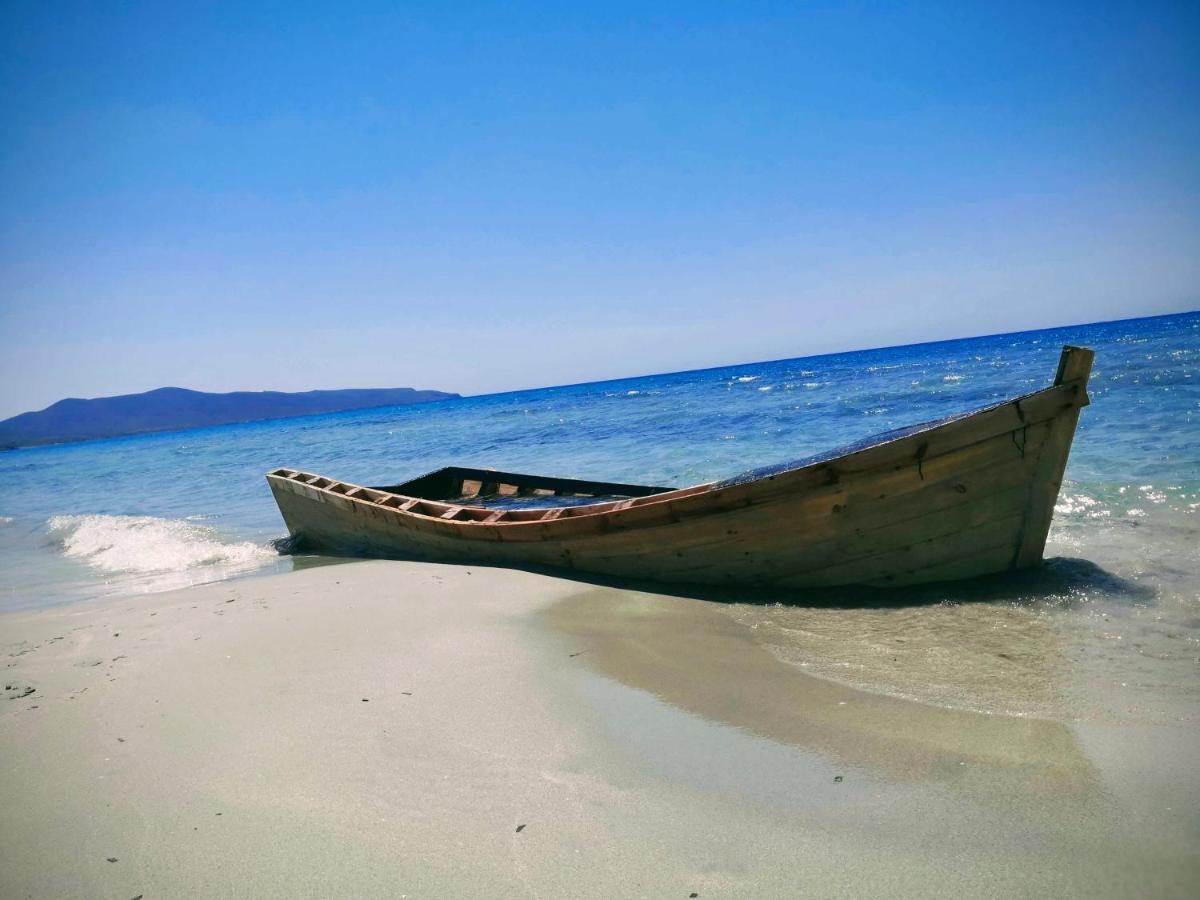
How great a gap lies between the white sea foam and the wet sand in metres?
4.38

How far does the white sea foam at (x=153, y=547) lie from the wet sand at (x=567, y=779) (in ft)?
14.4

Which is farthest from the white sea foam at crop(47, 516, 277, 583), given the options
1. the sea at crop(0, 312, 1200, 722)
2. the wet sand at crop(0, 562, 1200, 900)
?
the wet sand at crop(0, 562, 1200, 900)

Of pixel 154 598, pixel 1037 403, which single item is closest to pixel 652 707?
pixel 1037 403

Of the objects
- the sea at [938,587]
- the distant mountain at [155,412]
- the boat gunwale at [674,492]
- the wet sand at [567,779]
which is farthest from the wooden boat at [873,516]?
the distant mountain at [155,412]

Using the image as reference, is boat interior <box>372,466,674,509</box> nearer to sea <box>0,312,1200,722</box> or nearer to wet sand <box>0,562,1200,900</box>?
sea <box>0,312,1200,722</box>

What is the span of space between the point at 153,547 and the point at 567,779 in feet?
32.5

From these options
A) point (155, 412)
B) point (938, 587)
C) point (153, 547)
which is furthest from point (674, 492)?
point (155, 412)

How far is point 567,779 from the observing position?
2.57 m

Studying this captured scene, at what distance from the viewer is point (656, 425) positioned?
955 inches

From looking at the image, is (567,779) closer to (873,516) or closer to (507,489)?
(873,516)

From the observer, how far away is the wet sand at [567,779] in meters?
2.04

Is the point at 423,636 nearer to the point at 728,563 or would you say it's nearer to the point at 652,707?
the point at 652,707

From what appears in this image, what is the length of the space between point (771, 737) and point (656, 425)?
2155cm

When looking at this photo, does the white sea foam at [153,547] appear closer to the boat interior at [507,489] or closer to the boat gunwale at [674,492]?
the boat gunwale at [674,492]
